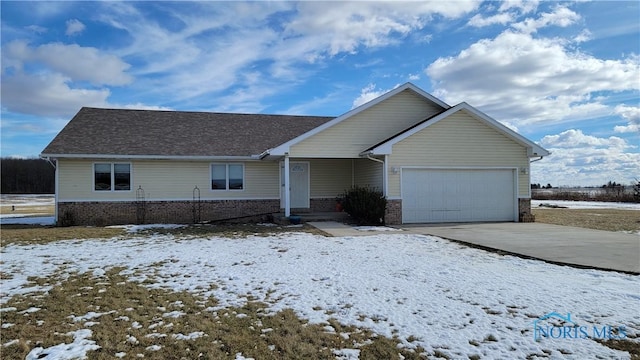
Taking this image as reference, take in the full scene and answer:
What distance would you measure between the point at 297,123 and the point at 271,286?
16.6 m

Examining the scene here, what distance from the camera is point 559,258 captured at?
345 inches

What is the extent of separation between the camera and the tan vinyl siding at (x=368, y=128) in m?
16.3

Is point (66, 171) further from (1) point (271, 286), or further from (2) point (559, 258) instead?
(2) point (559, 258)

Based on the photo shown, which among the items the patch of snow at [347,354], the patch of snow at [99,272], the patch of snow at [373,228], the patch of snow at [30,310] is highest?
the patch of snow at [373,228]

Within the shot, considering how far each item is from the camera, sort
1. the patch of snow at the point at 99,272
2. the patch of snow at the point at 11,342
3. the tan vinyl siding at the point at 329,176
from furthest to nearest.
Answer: the tan vinyl siding at the point at 329,176 → the patch of snow at the point at 99,272 → the patch of snow at the point at 11,342

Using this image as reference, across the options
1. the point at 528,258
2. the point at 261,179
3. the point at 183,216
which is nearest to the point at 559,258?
the point at 528,258

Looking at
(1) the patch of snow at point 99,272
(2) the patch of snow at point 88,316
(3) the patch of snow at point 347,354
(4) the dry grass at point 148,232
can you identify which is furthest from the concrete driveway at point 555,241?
(1) the patch of snow at point 99,272

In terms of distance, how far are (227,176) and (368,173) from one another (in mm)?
6247

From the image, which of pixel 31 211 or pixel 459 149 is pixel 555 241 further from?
pixel 31 211

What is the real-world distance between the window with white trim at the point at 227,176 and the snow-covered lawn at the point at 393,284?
7174 millimetres

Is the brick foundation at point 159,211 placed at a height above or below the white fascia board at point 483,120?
below

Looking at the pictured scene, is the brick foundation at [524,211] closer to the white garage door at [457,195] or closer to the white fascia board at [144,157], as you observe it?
the white garage door at [457,195]

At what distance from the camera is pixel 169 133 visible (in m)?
19.4

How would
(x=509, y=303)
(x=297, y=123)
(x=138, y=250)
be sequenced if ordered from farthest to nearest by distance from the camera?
(x=297, y=123), (x=138, y=250), (x=509, y=303)
